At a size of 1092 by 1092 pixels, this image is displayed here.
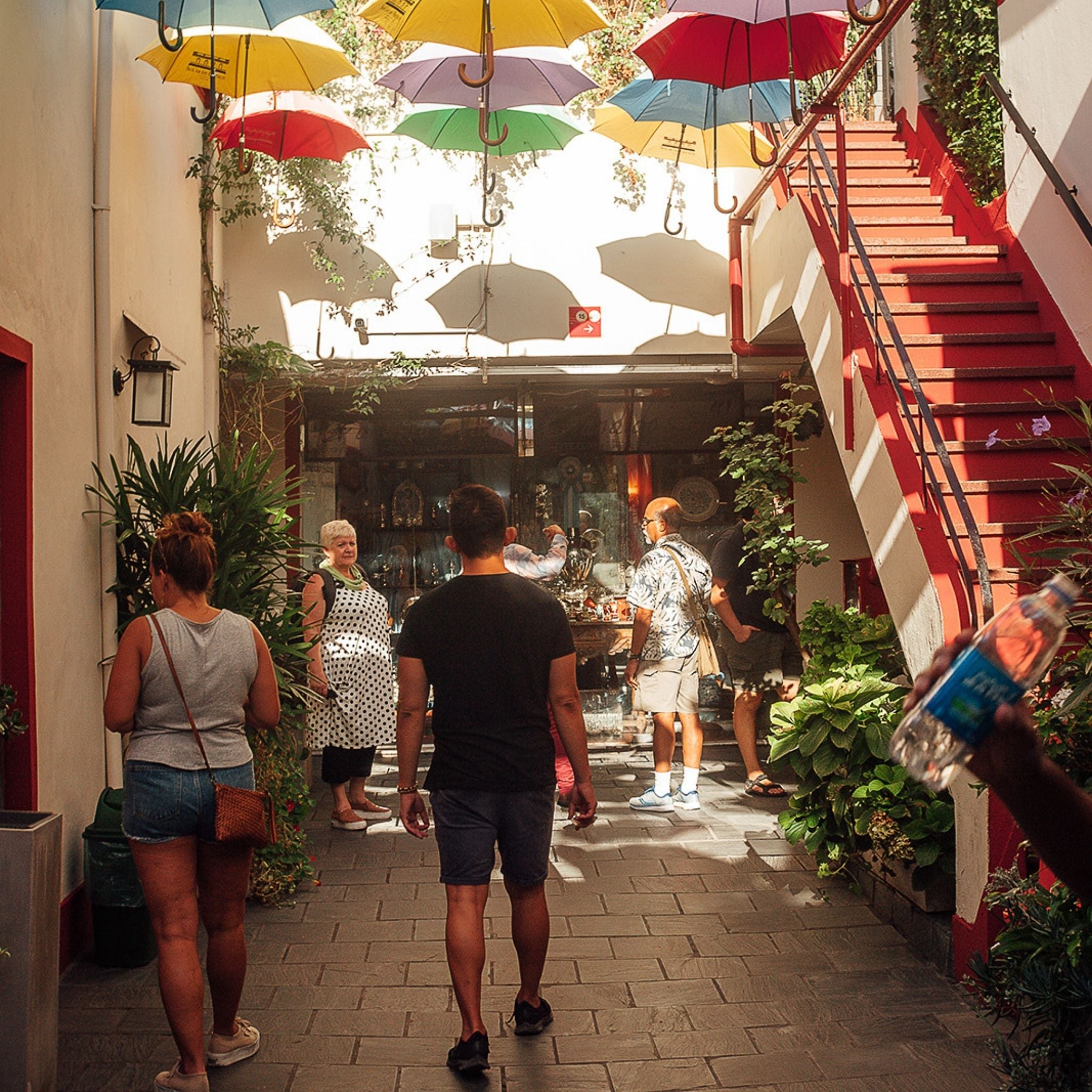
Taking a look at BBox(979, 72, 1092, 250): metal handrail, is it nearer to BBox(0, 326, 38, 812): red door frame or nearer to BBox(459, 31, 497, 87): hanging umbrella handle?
BBox(459, 31, 497, 87): hanging umbrella handle

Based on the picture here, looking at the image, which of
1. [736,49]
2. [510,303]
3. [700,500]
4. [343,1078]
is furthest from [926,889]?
[510,303]

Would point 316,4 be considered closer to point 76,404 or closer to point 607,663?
point 76,404

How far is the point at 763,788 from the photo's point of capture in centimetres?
835

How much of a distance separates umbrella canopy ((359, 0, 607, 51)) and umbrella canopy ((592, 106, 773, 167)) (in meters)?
1.75

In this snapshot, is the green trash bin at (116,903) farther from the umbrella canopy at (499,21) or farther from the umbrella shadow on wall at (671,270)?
the umbrella shadow on wall at (671,270)

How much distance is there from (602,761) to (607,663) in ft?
3.01

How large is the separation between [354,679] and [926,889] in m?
A: 3.58

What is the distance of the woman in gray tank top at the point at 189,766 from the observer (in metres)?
3.83

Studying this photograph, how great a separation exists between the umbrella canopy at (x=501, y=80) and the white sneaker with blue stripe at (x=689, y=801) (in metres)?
4.65

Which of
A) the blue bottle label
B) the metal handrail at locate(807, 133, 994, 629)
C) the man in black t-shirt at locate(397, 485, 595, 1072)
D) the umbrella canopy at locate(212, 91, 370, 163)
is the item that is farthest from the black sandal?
the blue bottle label

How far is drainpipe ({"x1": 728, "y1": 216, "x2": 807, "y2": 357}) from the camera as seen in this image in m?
9.40

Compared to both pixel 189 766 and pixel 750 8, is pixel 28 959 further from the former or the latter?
pixel 750 8

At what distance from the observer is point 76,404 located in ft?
18.9

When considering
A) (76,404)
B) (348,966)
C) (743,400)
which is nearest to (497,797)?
(348,966)
